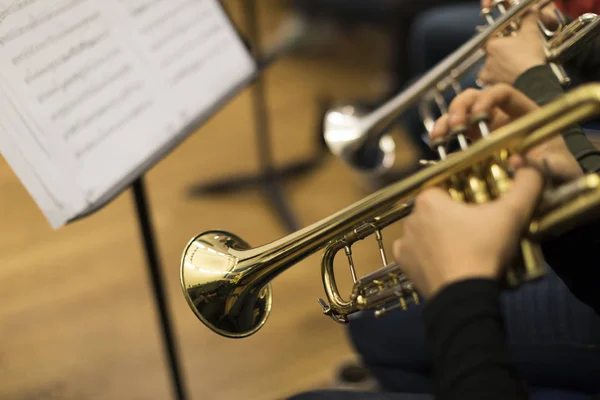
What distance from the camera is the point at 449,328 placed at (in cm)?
48

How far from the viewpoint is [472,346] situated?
467mm

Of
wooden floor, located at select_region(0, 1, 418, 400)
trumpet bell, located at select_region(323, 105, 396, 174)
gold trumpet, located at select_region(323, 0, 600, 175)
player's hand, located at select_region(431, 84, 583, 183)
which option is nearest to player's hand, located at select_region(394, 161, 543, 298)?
player's hand, located at select_region(431, 84, 583, 183)

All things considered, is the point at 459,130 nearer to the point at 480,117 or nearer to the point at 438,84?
the point at 480,117

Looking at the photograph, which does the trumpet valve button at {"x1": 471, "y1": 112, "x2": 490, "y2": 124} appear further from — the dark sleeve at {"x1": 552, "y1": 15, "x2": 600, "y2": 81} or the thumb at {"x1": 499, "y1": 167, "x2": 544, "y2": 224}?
the dark sleeve at {"x1": 552, "y1": 15, "x2": 600, "y2": 81}

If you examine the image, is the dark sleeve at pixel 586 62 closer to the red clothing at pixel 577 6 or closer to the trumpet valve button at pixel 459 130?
the red clothing at pixel 577 6

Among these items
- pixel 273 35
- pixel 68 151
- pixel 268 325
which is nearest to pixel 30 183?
pixel 68 151

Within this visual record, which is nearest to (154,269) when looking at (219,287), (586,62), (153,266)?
(153,266)

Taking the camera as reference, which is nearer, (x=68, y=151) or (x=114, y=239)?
(x=68, y=151)

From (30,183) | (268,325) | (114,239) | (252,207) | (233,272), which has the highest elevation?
(30,183)

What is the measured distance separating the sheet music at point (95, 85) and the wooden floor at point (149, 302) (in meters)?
0.45

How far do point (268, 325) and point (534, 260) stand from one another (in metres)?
0.98

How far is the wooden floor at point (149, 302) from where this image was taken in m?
1.28

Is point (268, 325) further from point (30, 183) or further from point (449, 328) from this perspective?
point (449, 328)

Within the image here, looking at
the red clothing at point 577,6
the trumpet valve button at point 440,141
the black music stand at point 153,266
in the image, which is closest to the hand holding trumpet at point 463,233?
the trumpet valve button at point 440,141
